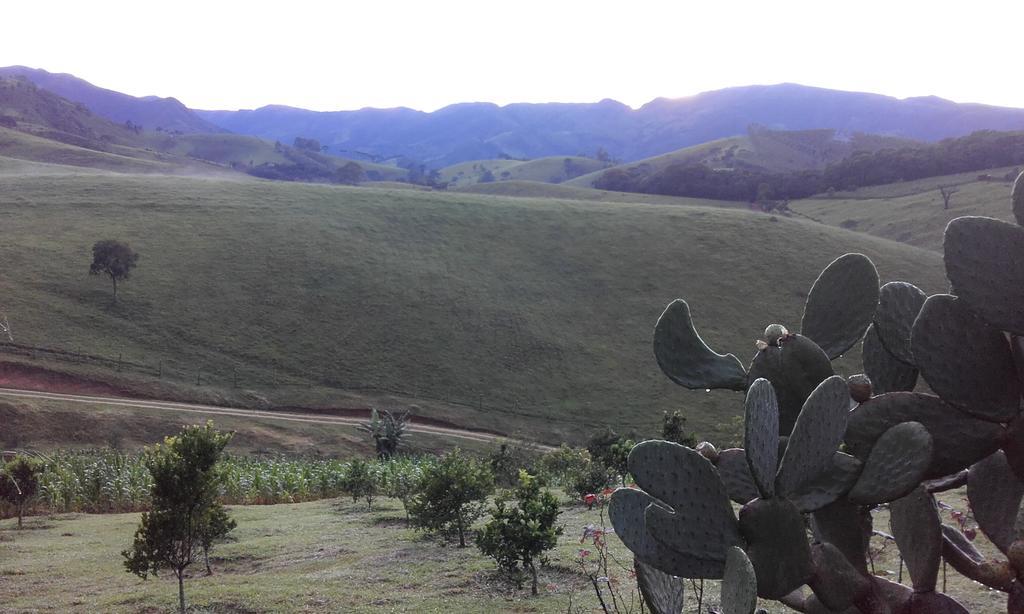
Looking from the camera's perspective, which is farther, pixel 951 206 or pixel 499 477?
pixel 951 206

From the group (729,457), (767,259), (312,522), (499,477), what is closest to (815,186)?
(767,259)

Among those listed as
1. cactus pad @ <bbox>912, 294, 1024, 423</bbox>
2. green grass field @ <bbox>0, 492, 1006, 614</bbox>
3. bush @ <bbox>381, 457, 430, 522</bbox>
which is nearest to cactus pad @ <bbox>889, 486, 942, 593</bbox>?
cactus pad @ <bbox>912, 294, 1024, 423</bbox>

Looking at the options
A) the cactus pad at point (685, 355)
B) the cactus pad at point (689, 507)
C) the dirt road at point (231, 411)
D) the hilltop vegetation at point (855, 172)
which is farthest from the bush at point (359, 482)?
the hilltop vegetation at point (855, 172)

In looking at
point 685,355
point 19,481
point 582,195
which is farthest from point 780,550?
Result: point 582,195

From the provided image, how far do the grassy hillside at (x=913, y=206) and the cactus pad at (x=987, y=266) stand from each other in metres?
68.3

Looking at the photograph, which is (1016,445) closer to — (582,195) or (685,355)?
(685,355)

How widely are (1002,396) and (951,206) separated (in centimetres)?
8521

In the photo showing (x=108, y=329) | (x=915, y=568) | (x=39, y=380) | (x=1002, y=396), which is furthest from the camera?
(x=108, y=329)

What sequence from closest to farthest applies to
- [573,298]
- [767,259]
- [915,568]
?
[915,568], [573,298], [767,259]

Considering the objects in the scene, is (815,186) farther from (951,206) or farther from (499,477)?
(499,477)

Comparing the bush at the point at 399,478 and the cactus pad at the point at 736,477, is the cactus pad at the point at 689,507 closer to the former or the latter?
the cactus pad at the point at 736,477

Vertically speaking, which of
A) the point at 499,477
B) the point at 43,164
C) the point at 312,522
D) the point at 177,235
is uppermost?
the point at 43,164

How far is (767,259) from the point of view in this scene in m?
64.2

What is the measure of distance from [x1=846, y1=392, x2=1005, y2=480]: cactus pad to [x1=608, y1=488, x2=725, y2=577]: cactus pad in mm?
718
